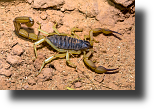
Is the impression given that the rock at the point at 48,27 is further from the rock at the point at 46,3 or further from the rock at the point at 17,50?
the rock at the point at 17,50

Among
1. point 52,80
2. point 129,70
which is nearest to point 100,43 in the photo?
point 129,70

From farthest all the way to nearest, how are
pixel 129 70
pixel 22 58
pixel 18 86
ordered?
1. pixel 129 70
2. pixel 22 58
3. pixel 18 86

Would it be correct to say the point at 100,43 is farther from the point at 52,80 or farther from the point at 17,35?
the point at 17,35

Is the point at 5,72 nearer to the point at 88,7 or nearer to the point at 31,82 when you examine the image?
the point at 31,82

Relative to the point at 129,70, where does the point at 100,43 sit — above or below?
above

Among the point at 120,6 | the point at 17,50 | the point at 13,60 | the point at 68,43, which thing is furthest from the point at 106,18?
the point at 13,60

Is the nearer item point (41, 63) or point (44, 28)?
point (41, 63)
